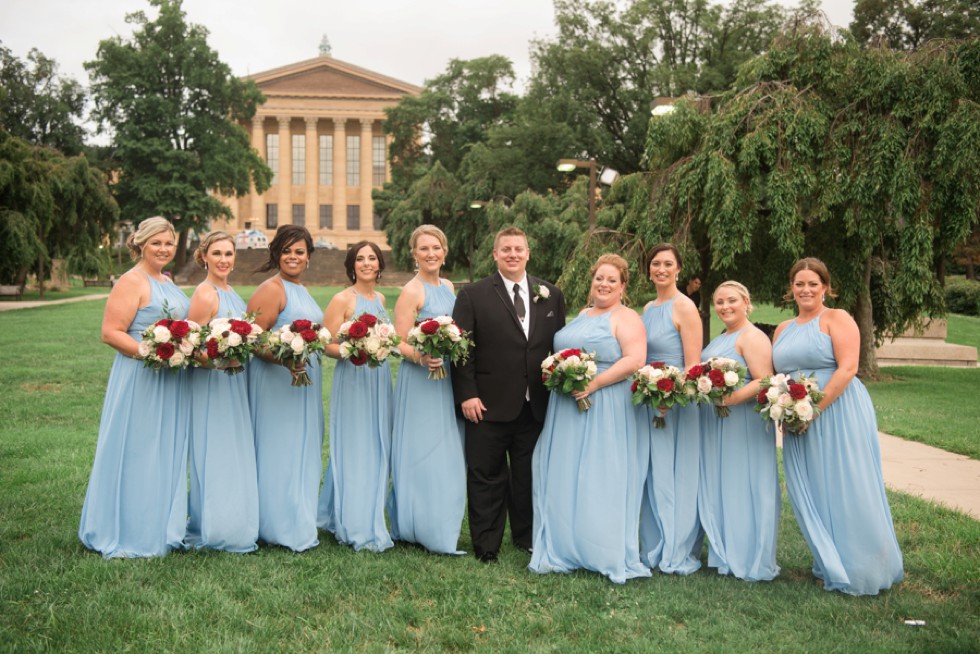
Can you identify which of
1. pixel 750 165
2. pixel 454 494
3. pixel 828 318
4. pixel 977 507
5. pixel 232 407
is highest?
pixel 750 165

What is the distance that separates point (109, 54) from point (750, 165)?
→ 54555mm

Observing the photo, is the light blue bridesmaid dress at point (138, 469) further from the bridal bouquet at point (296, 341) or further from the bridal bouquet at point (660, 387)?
the bridal bouquet at point (660, 387)

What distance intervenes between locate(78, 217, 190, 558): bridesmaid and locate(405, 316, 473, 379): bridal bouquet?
Result: 5.67ft

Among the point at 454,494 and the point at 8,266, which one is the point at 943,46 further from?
the point at 8,266

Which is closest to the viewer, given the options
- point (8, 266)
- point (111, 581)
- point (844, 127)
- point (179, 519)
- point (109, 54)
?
point (111, 581)

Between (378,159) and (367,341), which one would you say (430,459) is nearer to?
(367,341)

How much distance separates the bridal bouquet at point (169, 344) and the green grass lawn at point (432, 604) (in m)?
1.34

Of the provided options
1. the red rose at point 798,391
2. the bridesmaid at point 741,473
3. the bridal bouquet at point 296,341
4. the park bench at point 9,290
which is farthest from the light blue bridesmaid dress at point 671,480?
the park bench at point 9,290

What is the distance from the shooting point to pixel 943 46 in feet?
45.2

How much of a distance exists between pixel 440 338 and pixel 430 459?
1.07 meters

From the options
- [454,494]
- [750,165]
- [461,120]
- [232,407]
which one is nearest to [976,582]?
[454,494]

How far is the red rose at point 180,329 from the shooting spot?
5.21 metres

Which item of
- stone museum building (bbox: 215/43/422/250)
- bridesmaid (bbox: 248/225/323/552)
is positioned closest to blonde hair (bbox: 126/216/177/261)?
bridesmaid (bbox: 248/225/323/552)

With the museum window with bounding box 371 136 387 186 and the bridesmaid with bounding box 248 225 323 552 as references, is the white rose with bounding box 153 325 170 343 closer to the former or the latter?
the bridesmaid with bounding box 248 225 323 552
